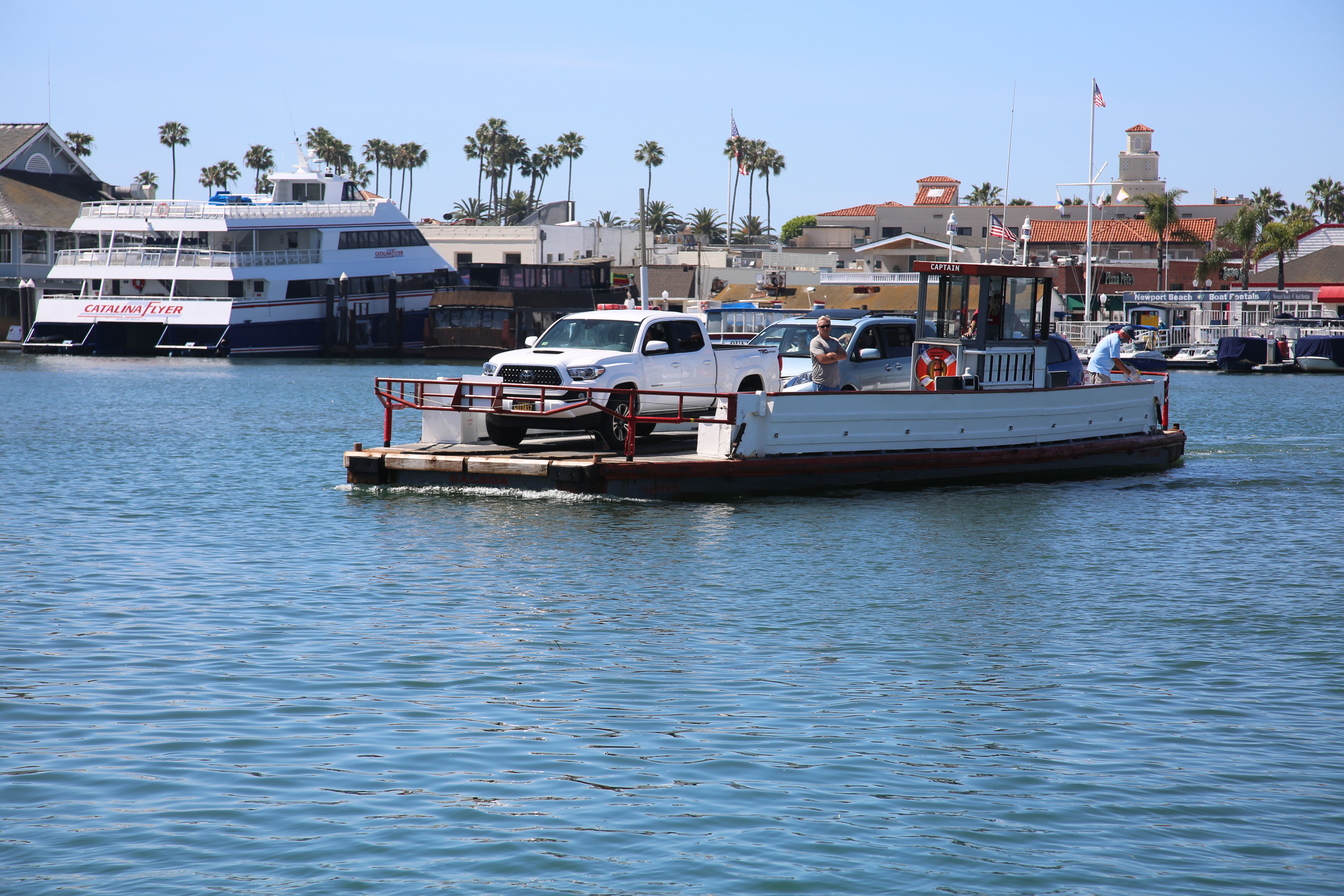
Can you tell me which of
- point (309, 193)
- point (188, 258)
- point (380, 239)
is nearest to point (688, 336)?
point (188, 258)

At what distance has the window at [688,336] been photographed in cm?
1842

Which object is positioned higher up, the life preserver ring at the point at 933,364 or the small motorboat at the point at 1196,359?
the small motorboat at the point at 1196,359

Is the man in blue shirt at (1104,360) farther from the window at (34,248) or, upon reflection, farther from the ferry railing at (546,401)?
the window at (34,248)

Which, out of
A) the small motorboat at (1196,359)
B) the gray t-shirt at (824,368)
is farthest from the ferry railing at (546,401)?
the small motorboat at (1196,359)

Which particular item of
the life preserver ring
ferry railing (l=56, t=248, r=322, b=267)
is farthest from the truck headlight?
ferry railing (l=56, t=248, r=322, b=267)

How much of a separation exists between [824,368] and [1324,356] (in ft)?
193

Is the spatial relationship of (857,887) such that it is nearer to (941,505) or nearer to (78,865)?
(78,865)

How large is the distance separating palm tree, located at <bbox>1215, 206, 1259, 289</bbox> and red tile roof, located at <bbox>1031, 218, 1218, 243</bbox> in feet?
5.01

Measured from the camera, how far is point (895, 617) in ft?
37.2

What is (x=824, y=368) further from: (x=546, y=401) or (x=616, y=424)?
(x=546, y=401)

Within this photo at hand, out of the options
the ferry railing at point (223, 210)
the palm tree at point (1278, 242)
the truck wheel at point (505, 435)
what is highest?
the palm tree at point (1278, 242)

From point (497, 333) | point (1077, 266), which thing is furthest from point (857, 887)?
point (1077, 266)

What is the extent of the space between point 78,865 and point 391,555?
322 inches

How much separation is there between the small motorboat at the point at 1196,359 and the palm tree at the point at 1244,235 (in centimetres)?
2098
